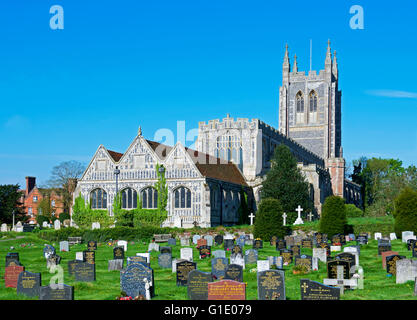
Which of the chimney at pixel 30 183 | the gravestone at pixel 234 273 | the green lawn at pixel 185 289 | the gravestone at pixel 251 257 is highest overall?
the chimney at pixel 30 183

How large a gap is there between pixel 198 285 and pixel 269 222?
24643 millimetres

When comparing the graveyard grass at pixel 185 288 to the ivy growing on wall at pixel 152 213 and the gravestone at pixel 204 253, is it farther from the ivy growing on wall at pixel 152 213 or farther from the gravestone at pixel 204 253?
the ivy growing on wall at pixel 152 213

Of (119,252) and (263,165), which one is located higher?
(263,165)

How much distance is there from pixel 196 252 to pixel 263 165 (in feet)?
119

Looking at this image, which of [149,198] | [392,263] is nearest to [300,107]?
[149,198]

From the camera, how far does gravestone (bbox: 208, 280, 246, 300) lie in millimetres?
15817

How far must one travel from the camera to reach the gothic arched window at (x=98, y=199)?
5675 cm

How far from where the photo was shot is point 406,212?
40.3 m

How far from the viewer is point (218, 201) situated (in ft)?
182

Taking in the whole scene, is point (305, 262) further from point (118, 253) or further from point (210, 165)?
point (210, 165)

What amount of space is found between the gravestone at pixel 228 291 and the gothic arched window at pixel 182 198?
3739 centimetres

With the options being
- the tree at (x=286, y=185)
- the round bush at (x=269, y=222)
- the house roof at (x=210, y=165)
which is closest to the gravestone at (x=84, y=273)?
the round bush at (x=269, y=222)
